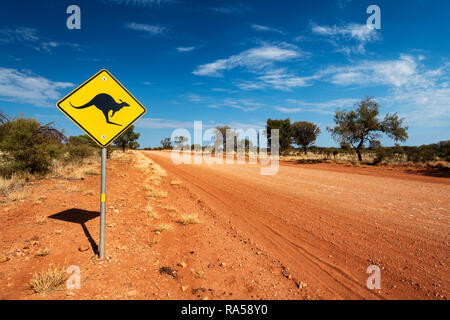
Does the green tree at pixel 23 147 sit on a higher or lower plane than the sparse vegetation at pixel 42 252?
higher

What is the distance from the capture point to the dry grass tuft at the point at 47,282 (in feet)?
8.26

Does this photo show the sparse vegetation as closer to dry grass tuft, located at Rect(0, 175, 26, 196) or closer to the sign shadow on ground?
the sign shadow on ground

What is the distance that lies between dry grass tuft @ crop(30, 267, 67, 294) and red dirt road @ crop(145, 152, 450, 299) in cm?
322

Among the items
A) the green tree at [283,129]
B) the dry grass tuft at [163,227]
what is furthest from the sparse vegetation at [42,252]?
the green tree at [283,129]

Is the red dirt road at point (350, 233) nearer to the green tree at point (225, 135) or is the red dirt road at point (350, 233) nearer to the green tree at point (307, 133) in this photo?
the green tree at point (307, 133)

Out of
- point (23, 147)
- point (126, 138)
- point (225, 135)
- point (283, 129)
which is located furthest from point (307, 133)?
point (23, 147)

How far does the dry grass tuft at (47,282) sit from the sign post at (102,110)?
2.42 ft

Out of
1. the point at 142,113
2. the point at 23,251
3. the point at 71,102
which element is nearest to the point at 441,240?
the point at 142,113

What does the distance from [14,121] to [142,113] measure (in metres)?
10.9

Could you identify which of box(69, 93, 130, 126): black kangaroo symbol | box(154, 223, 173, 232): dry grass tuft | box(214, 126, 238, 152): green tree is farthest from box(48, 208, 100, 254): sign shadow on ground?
box(214, 126, 238, 152): green tree

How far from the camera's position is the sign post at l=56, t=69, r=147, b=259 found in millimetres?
3299

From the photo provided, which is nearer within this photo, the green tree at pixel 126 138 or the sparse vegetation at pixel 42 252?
the sparse vegetation at pixel 42 252
